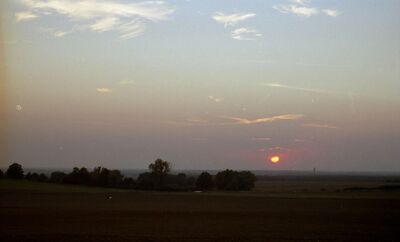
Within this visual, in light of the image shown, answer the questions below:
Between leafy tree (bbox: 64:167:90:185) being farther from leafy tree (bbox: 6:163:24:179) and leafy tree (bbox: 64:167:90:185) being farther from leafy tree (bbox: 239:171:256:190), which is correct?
leafy tree (bbox: 239:171:256:190)

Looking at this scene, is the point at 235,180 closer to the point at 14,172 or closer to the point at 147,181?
the point at 147,181

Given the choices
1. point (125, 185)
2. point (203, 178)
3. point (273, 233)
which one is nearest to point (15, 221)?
point (273, 233)

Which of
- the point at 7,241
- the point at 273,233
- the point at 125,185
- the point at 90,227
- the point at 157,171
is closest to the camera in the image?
the point at 7,241

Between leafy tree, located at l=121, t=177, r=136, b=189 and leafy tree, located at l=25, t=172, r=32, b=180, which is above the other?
leafy tree, located at l=25, t=172, r=32, b=180

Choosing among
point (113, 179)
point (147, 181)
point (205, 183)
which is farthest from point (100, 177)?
point (205, 183)

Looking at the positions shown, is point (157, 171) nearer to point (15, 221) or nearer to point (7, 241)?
point (15, 221)

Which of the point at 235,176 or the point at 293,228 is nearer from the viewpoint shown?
the point at 293,228

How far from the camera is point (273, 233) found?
102ft

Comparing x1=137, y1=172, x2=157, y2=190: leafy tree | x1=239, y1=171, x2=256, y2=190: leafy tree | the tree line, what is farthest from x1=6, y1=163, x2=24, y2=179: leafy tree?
x1=239, y1=171, x2=256, y2=190: leafy tree

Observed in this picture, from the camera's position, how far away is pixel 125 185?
123812mm

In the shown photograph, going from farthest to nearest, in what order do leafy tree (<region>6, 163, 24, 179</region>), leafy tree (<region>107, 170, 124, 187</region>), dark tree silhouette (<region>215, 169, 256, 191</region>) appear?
1. dark tree silhouette (<region>215, 169, 256, 191</region>)
2. leafy tree (<region>107, 170, 124, 187</region>)
3. leafy tree (<region>6, 163, 24, 179</region>)

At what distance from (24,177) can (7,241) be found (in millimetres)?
103063

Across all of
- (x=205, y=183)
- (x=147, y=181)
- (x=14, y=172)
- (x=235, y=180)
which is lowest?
(x=205, y=183)

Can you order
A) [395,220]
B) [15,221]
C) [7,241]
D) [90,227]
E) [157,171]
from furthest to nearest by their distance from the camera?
[157,171]
[395,220]
[15,221]
[90,227]
[7,241]
